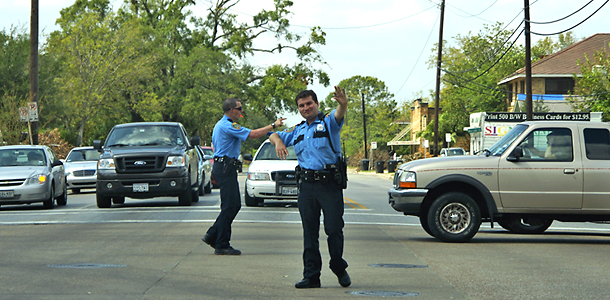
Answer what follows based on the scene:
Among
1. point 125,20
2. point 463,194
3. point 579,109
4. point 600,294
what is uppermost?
point 125,20

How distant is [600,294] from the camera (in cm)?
744

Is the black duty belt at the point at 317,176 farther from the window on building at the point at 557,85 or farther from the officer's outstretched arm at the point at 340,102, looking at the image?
the window on building at the point at 557,85

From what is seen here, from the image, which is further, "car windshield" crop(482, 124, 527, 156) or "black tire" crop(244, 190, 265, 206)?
"black tire" crop(244, 190, 265, 206)

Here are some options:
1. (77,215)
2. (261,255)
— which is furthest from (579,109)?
(261,255)

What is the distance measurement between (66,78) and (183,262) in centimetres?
3855

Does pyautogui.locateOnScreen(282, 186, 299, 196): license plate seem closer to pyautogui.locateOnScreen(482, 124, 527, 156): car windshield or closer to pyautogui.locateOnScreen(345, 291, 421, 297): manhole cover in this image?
pyautogui.locateOnScreen(482, 124, 527, 156): car windshield

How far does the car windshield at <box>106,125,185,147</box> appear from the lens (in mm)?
18875

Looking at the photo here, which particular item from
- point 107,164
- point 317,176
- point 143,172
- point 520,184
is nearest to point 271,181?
point 143,172

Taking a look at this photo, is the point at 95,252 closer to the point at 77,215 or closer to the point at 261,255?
the point at 261,255

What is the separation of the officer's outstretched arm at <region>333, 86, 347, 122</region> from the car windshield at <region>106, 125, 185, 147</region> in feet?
39.6

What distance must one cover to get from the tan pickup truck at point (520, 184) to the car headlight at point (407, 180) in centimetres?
2

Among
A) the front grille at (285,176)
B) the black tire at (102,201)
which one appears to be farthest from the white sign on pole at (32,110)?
the front grille at (285,176)

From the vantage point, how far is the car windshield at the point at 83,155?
2806 centimetres

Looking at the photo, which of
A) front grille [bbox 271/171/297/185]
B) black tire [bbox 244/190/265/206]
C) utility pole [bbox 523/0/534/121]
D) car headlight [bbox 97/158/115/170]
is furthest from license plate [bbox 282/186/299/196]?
utility pole [bbox 523/0/534/121]
